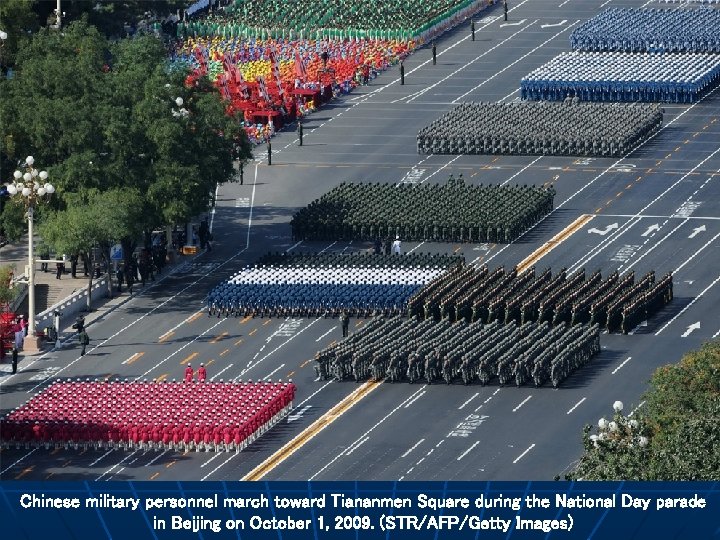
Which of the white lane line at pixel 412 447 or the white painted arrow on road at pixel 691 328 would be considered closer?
the white lane line at pixel 412 447

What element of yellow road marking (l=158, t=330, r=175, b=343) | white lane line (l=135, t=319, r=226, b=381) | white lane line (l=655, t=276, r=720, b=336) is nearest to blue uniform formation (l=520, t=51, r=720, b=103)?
white lane line (l=655, t=276, r=720, b=336)

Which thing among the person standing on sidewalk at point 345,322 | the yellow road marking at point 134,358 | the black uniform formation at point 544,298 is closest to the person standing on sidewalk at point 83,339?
the yellow road marking at point 134,358

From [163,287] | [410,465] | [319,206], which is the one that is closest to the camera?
[410,465]

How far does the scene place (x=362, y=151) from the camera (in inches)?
6560

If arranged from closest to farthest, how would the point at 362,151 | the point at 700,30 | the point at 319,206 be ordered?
the point at 319,206 → the point at 362,151 → the point at 700,30

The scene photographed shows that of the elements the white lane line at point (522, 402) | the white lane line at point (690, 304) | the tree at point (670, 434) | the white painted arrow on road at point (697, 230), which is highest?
the tree at point (670, 434)

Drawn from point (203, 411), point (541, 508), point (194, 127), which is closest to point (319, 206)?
point (194, 127)

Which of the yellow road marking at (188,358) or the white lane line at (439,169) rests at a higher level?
the yellow road marking at (188,358)

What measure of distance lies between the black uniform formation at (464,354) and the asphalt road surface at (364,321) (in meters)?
0.93

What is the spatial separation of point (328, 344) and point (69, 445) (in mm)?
19100

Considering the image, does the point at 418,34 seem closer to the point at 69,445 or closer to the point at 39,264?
the point at 39,264

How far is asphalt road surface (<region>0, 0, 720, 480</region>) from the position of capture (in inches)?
4252

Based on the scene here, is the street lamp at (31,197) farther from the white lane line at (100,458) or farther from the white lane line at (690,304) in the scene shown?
the white lane line at (690,304)

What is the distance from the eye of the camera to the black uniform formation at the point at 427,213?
472 feet
